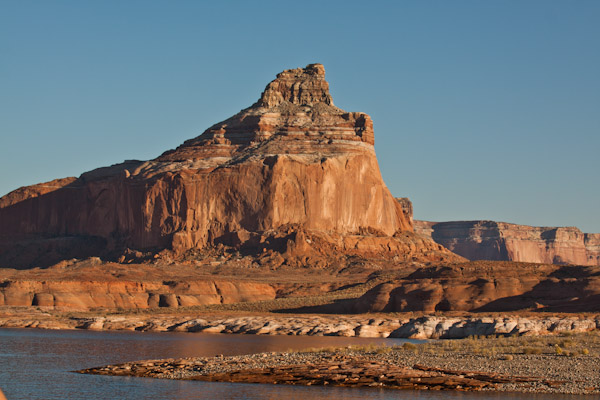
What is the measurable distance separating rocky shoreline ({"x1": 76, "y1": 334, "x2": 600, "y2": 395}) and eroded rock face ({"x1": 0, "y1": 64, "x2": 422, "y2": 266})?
7586 centimetres

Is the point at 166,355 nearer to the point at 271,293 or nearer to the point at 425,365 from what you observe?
the point at 425,365

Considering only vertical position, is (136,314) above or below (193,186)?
below

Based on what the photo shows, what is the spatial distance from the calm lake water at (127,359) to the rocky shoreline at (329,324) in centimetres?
293

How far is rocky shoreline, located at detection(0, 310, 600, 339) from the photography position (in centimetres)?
5556

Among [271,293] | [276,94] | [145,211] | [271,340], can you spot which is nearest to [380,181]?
[276,94]

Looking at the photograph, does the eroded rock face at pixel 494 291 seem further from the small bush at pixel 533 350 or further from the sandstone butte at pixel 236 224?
the small bush at pixel 533 350

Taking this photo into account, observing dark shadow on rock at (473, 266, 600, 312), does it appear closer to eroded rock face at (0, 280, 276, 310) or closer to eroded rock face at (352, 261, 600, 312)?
eroded rock face at (352, 261, 600, 312)

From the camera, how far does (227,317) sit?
247 ft

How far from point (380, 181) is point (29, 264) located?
46264 millimetres

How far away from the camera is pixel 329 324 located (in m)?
66.1

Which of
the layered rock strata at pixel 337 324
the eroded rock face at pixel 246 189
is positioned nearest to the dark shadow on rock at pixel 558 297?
the layered rock strata at pixel 337 324

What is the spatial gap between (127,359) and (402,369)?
14.4 metres

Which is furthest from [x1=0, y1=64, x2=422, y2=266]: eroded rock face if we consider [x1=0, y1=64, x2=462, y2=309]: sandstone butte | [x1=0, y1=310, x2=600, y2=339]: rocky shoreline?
[x1=0, y1=310, x2=600, y2=339]: rocky shoreline

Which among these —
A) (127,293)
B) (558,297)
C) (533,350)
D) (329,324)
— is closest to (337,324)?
(329,324)
